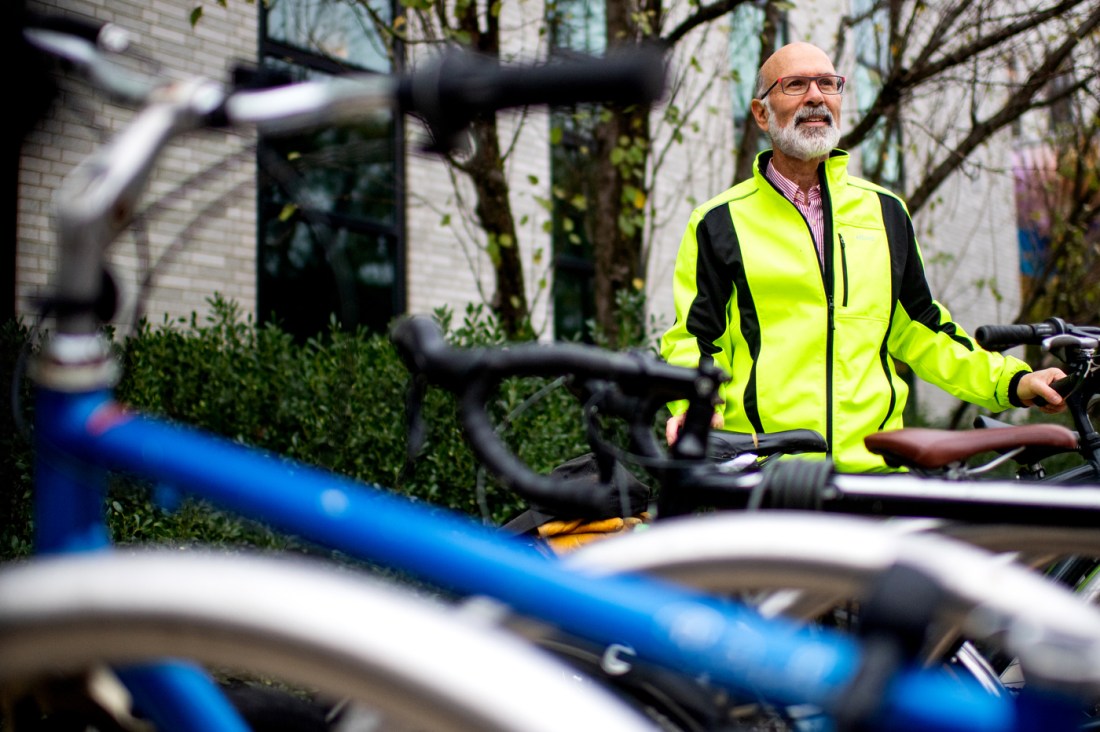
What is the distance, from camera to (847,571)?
4.09ft

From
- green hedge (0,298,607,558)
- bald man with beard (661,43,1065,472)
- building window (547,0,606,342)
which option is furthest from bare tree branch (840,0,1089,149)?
bald man with beard (661,43,1065,472)

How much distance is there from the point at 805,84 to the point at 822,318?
2.35 ft

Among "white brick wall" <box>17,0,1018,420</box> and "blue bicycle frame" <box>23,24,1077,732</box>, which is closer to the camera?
"blue bicycle frame" <box>23,24,1077,732</box>

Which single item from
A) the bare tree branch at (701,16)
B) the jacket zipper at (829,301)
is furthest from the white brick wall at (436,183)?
the jacket zipper at (829,301)

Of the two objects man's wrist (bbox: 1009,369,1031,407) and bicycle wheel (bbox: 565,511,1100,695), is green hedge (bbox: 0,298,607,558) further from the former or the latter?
bicycle wheel (bbox: 565,511,1100,695)

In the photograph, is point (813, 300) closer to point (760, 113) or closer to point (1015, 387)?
point (1015, 387)

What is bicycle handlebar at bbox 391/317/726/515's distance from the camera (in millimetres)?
1390

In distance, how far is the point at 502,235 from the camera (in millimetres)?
6133

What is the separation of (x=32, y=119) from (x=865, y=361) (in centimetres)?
218

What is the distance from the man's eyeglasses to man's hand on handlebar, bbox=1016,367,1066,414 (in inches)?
39.9

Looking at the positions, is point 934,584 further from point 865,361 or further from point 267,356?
point 267,356

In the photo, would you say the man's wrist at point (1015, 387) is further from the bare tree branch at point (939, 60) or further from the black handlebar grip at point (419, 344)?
the bare tree branch at point (939, 60)

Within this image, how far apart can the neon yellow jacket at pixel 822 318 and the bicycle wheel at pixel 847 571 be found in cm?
141

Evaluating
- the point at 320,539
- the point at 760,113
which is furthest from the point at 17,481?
the point at 320,539
